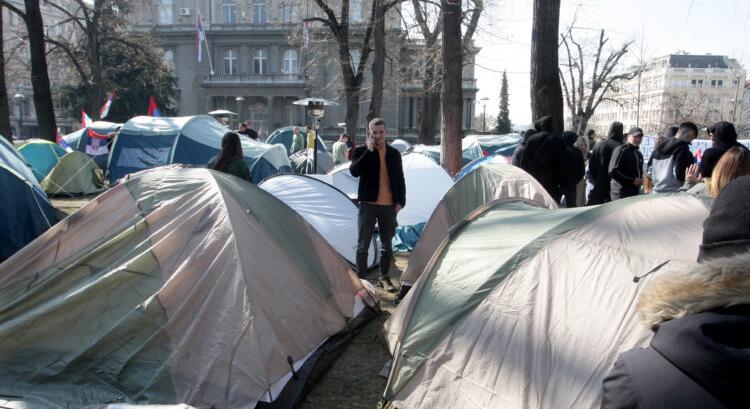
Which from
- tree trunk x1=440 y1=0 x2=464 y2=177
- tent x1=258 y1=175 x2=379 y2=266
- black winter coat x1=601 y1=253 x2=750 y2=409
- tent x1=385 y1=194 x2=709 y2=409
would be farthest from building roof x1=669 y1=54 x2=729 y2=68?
black winter coat x1=601 y1=253 x2=750 y2=409

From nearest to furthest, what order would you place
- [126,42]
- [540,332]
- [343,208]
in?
1. [540,332]
2. [343,208]
3. [126,42]

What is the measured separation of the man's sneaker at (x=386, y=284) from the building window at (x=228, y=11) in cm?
4505

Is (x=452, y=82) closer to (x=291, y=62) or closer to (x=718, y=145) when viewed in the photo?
(x=718, y=145)

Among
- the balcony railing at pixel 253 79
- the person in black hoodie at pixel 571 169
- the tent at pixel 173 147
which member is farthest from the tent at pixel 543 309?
the balcony railing at pixel 253 79

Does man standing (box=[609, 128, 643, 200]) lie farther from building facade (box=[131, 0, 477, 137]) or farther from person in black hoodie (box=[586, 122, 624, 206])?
building facade (box=[131, 0, 477, 137])

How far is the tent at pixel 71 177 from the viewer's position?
42.0ft

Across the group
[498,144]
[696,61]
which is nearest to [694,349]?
[498,144]

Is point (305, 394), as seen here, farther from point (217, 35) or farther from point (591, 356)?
point (217, 35)

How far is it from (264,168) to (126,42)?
1337 cm

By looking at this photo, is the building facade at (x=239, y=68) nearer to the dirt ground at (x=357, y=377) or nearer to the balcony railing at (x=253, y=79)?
the balcony railing at (x=253, y=79)

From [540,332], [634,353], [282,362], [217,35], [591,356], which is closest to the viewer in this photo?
[634,353]

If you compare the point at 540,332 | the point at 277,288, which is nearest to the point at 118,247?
the point at 277,288

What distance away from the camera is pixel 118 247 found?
12.1ft

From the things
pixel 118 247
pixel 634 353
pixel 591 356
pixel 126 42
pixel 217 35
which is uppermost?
pixel 217 35
